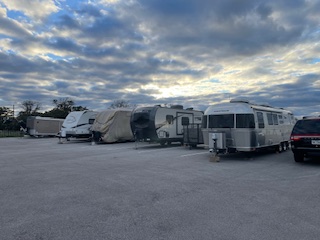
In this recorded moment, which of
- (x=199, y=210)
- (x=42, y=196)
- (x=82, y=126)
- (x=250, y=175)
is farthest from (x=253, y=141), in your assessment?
(x=82, y=126)

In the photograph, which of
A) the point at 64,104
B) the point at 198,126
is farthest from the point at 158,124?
the point at 64,104

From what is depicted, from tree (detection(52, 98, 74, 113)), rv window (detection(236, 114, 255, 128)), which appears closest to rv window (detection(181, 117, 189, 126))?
rv window (detection(236, 114, 255, 128))

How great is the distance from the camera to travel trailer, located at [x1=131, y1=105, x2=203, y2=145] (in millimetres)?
18969

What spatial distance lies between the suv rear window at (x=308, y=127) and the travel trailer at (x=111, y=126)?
15977 mm

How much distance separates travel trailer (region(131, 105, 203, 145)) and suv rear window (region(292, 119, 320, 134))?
32.2 ft

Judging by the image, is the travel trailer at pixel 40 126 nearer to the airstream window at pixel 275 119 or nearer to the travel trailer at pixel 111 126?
the travel trailer at pixel 111 126

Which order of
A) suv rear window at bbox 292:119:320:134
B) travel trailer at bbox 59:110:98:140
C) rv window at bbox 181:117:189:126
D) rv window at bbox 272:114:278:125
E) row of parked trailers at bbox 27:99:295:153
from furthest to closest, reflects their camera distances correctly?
travel trailer at bbox 59:110:98:140 < rv window at bbox 181:117:189:126 < rv window at bbox 272:114:278:125 < row of parked trailers at bbox 27:99:295:153 < suv rear window at bbox 292:119:320:134

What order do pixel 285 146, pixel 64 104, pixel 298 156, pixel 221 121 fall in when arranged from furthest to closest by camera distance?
pixel 64 104 < pixel 285 146 < pixel 221 121 < pixel 298 156

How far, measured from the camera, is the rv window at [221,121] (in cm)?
1259

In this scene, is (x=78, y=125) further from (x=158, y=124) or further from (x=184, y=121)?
(x=184, y=121)

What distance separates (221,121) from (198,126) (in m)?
4.70

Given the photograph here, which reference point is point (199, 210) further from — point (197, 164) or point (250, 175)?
point (197, 164)

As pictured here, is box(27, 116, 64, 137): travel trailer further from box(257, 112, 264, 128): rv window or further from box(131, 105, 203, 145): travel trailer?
box(257, 112, 264, 128): rv window

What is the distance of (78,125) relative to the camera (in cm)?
2589
